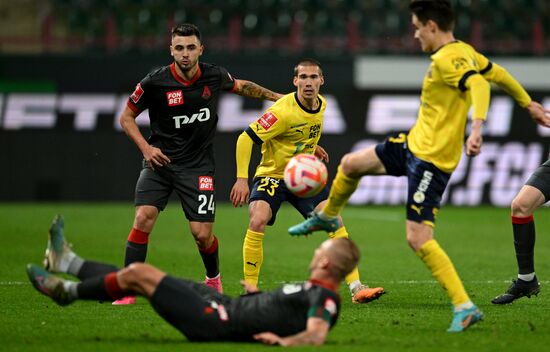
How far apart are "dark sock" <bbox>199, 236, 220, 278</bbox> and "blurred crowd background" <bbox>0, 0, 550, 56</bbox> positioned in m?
14.7

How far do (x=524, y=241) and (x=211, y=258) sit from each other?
9.21ft

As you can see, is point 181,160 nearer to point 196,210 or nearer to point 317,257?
point 196,210

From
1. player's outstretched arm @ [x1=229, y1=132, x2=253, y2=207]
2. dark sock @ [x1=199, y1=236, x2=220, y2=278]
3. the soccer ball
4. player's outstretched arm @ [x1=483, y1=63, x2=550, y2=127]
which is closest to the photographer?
player's outstretched arm @ [x1=483, y1=63, x2=550, y2=127]

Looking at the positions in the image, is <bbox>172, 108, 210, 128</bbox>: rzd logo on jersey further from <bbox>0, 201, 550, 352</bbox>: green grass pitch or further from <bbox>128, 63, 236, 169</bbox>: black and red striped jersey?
<bbox>0, 201, 550, 352</bbox>: green grass pitch

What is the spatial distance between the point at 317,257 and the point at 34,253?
25.0ft

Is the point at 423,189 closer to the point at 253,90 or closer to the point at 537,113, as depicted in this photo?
the point at 537,113

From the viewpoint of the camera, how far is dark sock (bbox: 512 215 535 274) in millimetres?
9383

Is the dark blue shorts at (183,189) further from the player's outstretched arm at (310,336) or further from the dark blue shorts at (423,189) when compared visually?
the player's outstretched arm at (310,336)

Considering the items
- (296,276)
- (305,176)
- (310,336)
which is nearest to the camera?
(310,336)

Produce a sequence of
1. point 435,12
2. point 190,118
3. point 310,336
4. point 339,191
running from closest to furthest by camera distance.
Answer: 1. point 310,336
2. point 435,12
3. point 339,191
4. point 190,118

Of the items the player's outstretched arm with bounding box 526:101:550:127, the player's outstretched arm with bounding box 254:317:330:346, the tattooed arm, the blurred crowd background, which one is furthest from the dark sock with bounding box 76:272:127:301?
the blurred crowd background

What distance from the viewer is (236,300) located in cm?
700

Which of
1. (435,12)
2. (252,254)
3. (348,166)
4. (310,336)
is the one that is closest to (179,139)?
(252,254)

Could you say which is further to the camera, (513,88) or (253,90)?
(253,90)
